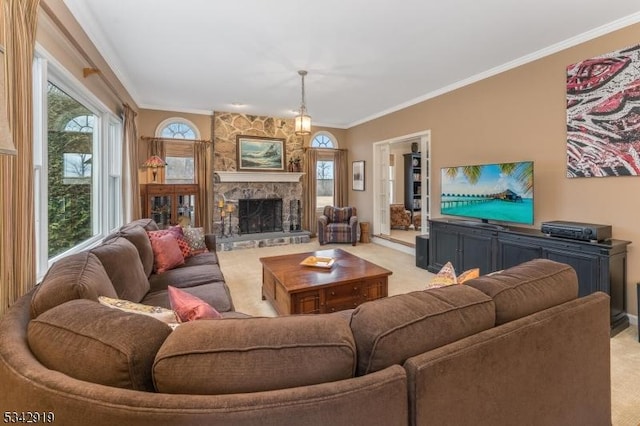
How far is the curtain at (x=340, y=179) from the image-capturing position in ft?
24.8

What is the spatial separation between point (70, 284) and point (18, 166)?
0.79m

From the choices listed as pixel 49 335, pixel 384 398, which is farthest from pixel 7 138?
pixel 384 398

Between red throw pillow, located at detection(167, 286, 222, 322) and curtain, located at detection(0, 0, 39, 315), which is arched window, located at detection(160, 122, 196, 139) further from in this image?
red throw pillow, located at detection(167, 286, 222, 322)

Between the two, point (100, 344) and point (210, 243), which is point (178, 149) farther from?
point (100, 344)

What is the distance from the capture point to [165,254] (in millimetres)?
3049

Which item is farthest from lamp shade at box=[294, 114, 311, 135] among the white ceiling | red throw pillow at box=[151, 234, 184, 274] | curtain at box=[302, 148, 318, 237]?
curtain at box=[302, 148, 318, 237]

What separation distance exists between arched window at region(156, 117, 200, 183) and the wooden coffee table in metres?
3.89

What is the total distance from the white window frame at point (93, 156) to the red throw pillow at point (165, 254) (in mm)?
750

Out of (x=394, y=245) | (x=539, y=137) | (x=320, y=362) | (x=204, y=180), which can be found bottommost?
(x=394, y=245)

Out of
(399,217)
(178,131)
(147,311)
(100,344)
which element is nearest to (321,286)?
(147,311)

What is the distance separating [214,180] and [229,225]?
1.00m

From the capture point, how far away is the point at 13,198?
4.94 feet

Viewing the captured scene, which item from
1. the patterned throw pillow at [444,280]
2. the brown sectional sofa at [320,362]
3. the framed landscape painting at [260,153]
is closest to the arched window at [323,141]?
the framed landscape painting at [260,153]

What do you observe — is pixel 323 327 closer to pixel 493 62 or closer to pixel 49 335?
pixel 49 335
